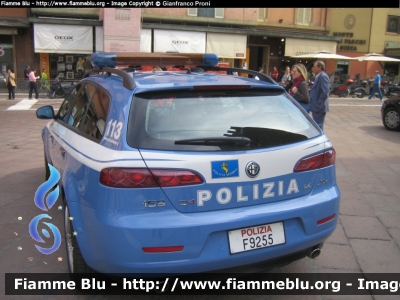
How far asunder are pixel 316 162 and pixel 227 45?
25601 millimetres

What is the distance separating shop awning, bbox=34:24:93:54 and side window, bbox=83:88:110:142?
73.5ft

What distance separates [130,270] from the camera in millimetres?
2635

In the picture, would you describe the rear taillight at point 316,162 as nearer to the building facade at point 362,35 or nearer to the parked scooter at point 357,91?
the parked scooter at point 357,91

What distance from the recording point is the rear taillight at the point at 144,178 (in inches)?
103

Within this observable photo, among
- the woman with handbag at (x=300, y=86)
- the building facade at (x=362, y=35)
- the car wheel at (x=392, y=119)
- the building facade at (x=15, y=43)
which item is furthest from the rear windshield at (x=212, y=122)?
the building facade at (x=362, y=35)

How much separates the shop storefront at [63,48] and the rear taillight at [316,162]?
74.1 feet

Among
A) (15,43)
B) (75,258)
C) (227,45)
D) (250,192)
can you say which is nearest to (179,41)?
(227,45)

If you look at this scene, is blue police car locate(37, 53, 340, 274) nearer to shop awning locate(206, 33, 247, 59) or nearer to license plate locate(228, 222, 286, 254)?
license plate locate(228, 222, 286, 254)

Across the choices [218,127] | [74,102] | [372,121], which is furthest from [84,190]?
[372,121]

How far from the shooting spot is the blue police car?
2.62 m

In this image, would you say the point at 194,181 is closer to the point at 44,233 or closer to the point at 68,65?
the point at 44,233

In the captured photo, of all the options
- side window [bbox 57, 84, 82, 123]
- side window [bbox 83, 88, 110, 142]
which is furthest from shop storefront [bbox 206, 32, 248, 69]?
side window [bbox 83, 88, 110, 142]

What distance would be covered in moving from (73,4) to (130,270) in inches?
923

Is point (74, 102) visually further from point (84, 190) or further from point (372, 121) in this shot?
point (372, 121)
